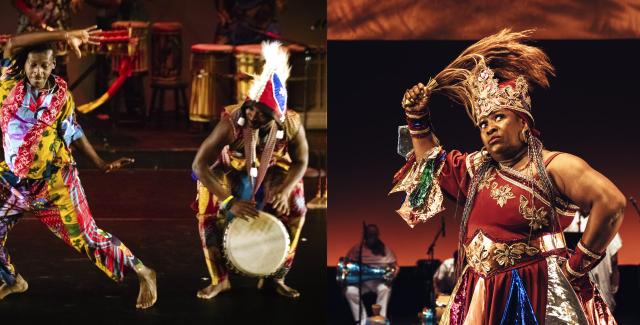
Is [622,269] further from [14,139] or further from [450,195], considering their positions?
[14,139]

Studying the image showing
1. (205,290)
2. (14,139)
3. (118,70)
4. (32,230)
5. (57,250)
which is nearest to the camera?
(14,139)

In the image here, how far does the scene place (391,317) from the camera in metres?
6.75

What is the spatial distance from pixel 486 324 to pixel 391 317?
3.08ft

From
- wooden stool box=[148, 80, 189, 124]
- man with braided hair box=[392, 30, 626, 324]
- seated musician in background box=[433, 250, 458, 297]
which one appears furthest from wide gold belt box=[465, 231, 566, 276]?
wooden stool box=[148, 80, 189, 124]

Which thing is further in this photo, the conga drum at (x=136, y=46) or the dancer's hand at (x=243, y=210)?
the conga drum at (x=136, y=46)

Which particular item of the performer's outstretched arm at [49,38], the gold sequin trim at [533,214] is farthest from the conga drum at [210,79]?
the gold sequin trim at [533,214]

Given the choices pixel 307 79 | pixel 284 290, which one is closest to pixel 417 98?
pixel 284 290

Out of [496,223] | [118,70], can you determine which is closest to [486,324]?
[496,223]

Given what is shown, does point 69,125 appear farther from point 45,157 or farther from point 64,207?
point 64,207

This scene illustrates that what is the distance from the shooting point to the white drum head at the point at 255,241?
8117mm

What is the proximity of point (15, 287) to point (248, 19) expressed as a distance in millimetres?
5715

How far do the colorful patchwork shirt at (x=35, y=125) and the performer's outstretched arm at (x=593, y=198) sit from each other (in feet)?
9.94

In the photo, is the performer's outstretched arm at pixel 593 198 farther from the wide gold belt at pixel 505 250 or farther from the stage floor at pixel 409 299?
the stage floor at pixel 409 299

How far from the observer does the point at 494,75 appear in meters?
5.94
